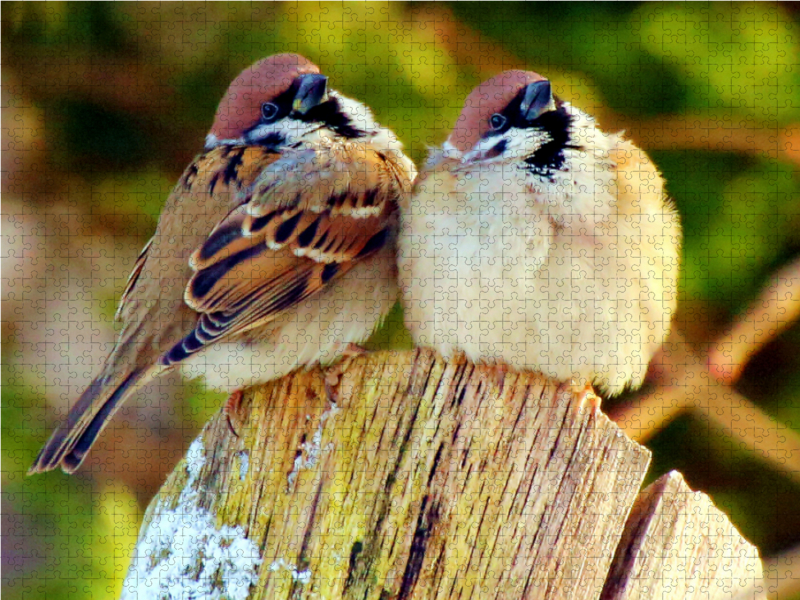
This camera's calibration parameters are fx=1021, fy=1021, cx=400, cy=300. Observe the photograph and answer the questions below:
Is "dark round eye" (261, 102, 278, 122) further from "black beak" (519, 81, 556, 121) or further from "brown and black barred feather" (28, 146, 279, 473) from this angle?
"black beak" (519, 81, 556, 121)

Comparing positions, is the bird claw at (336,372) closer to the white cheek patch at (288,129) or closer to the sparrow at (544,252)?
the sparrow at (544,252)

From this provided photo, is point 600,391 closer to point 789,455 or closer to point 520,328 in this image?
point 520,328

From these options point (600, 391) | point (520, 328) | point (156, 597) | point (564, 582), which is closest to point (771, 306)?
point (600, 391)

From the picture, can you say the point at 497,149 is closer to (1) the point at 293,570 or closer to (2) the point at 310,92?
(2) the point at 310,92

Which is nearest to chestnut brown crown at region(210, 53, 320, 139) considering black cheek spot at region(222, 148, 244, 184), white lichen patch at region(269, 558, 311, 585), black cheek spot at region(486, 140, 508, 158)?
black cheek spot at region(222, 148, 244, 184)

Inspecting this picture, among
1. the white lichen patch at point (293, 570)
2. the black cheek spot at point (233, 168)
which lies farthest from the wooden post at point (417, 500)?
the black cheek spot at point (233, 168)

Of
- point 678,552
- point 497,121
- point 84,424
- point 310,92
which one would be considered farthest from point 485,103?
point 84,424
